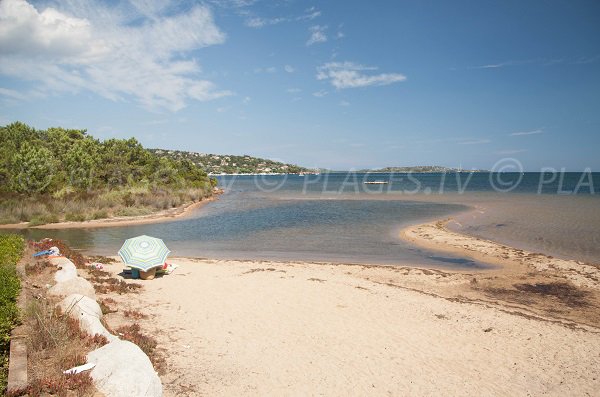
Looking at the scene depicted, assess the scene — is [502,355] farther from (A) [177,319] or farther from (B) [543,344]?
(A) [177,319]

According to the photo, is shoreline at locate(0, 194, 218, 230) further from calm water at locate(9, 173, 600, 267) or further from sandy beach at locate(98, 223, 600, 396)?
sandy beach at locate(98, 223, 600, 396)

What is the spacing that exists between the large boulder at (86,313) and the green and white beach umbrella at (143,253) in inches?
245

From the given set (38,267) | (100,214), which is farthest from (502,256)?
(100,214)

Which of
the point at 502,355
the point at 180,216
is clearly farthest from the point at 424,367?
the point at 180,216

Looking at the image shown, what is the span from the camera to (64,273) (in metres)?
11.4

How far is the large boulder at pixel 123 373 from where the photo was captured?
18.6ft

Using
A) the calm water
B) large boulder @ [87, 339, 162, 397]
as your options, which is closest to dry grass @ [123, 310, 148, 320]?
large boulder @ [87, 339, 162, 397]

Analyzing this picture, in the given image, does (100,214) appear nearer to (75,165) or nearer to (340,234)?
(75,165)

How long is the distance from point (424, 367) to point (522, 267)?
13.1 m

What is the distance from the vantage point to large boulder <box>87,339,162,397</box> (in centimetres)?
566

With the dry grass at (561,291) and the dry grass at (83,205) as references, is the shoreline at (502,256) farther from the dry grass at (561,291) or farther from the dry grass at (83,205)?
the dry grass at (83,205)

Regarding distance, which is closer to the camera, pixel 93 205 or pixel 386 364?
pixel 386 364

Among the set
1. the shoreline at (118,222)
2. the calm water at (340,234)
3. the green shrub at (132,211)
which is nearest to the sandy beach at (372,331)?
the calm water at (340,234)

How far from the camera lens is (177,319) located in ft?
35.2
